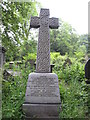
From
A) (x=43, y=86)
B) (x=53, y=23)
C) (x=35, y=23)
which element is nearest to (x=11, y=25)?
(x=35, y=23)

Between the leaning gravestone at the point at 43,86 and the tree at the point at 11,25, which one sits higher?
the tree at the point at 11,25

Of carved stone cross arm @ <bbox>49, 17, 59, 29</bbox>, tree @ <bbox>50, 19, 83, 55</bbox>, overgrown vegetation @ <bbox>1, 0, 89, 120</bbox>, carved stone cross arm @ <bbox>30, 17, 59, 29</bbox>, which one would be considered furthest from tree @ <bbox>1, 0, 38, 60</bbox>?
tree @ <bbox>50, 19, 83, 55</bbox>

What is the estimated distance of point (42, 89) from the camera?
4141mm

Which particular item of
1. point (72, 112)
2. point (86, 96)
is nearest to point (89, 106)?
point (86, 96)

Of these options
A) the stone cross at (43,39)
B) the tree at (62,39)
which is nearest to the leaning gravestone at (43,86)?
the stone cross at (43,39)

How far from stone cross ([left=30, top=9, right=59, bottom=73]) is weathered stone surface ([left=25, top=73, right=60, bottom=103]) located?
32 cm

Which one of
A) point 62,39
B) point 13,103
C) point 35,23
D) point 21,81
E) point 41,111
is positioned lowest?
point 41,111

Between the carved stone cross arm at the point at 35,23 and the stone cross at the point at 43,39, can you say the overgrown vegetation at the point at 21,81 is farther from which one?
the carved stone cross arm at the point at 35,23

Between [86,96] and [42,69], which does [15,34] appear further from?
[86,96]

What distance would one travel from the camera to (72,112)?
340cm

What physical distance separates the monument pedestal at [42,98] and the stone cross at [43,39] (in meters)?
0.32

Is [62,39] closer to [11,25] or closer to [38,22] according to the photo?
[11,25]

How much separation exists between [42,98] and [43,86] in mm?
317

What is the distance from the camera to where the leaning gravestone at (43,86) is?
3854 mm
